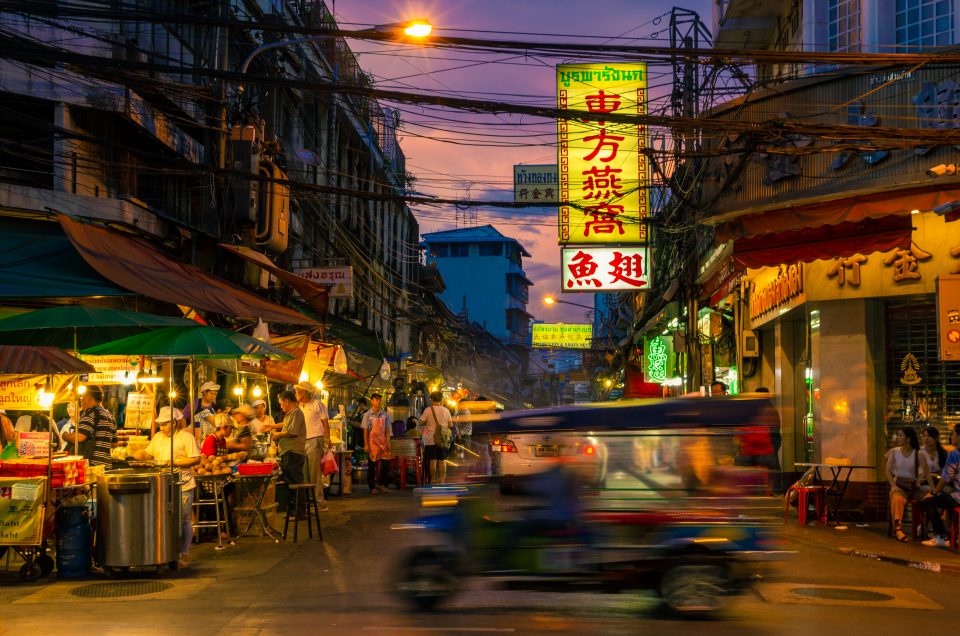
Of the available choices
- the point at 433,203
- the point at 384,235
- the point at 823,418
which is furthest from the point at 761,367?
the point at 384,235

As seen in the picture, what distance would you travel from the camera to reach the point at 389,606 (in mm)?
8805

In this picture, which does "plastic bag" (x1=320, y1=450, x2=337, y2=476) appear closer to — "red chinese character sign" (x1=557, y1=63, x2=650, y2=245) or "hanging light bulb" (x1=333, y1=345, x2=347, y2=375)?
"hanging light bulb" (x1=333, y1=345, x2=347, y2=375)

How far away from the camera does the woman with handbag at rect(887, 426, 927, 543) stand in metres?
14.1

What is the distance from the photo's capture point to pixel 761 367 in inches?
907

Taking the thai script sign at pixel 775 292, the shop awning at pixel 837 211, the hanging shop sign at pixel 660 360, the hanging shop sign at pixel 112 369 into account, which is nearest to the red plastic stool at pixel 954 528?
the shop awning at pixel 837 211

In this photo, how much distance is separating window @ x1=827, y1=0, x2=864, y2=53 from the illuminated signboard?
195 ft

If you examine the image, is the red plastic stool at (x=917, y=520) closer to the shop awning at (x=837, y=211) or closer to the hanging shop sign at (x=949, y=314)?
the hanging shop sign at (x=949, y=314)

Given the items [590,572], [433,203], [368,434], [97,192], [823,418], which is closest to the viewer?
[590,572]

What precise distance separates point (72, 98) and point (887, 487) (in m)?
14.6

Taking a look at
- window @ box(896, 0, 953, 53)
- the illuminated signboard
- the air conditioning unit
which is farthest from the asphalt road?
the illuminated signboard

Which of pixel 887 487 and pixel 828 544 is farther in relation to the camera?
pixel 887 487

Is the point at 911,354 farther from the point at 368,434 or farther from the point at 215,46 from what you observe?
the point at 215,46

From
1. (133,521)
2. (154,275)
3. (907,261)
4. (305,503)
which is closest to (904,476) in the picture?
(907,261)

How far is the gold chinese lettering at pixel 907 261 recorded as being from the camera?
15312 mm
